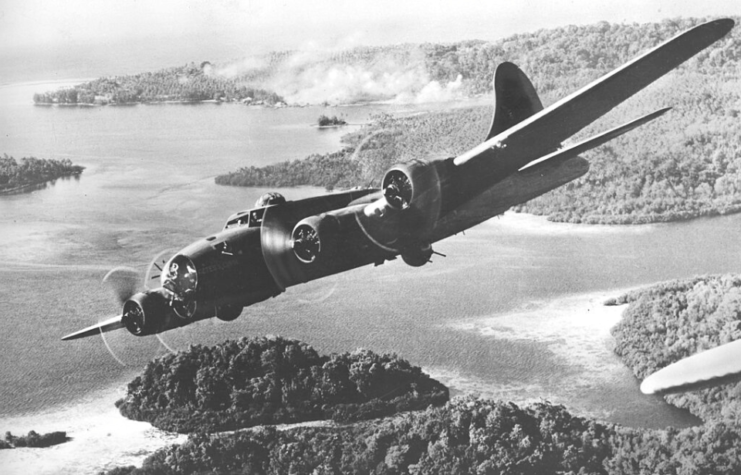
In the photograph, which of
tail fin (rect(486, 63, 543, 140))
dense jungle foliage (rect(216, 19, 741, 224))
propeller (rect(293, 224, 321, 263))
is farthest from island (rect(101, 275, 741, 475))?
tail fin (rect(486, 63, 543, 140))

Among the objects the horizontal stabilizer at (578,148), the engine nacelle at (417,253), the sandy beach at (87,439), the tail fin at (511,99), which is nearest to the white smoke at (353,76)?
the tail fin at (511,99)

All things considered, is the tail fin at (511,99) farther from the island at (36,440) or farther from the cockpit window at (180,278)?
the island at (36,440)

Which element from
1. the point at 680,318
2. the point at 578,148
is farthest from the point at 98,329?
the point at 680,318

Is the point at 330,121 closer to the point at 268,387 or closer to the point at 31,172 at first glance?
the point at 268,387

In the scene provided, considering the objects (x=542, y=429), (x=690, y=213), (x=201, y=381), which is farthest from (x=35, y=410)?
(x=690, y=213)

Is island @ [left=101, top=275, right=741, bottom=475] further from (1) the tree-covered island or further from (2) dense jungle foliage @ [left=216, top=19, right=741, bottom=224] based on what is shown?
(1) the tree-covered island
